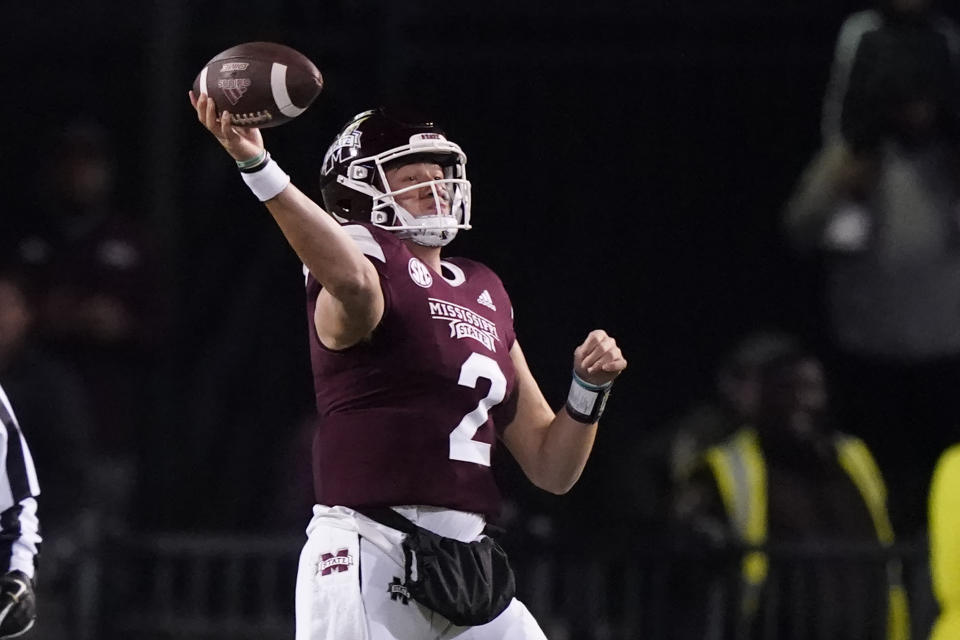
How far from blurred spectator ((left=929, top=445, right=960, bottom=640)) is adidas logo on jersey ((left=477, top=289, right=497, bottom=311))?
118 centimetres

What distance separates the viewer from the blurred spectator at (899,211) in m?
7.30

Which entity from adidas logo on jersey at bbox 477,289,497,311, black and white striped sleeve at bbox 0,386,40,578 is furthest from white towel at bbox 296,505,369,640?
black and white striped sleeve at bbox 0,386,40,578

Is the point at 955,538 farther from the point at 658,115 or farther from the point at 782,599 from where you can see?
the point at 658,115

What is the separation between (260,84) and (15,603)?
4.68 ft

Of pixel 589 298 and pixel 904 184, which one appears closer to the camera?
pixel 904 184

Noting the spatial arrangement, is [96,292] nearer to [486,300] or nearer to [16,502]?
[16,502]

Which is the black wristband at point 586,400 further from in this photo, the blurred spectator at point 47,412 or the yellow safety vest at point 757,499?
the blurred spectator at point 47,412

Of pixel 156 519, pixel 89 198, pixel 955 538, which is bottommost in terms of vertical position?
pixel 156 519

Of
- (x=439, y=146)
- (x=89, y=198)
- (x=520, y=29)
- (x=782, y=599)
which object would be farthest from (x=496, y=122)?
(x=439, y=146)

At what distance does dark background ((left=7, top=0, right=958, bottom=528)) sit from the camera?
27.8 feet

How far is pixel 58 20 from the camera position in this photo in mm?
8867

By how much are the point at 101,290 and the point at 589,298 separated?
219 centimetres

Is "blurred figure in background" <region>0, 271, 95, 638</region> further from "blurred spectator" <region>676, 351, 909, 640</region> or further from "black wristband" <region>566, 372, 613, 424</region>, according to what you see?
"black wristband" <region>566, 372, 613, 424</region>

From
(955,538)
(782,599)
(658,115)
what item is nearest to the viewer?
(955,538)
